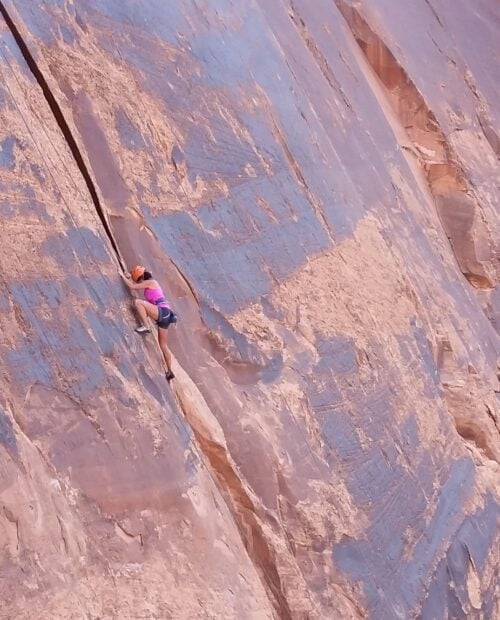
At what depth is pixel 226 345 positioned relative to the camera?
4.30m

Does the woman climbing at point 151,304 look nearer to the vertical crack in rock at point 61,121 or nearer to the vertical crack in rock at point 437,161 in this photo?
the vertical crack in rock at point 61,121

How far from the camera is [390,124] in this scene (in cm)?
746

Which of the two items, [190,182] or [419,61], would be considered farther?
[419,61]

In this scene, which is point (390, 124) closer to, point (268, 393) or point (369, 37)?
point (369, 37)

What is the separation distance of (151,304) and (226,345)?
26.2 inches

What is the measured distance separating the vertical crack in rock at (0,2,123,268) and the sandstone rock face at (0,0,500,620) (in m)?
0.01

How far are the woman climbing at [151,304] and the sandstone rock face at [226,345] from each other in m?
0.09

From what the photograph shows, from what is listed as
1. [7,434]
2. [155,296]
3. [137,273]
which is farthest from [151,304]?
[7,434]

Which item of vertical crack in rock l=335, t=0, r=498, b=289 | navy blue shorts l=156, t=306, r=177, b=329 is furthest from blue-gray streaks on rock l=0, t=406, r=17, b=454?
vertical crack in rock l=335, t=0, r=498, b=289

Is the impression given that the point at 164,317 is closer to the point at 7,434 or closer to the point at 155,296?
the point at 155,296

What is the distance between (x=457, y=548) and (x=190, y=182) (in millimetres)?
3026

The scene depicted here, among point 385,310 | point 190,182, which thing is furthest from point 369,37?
point 190,182

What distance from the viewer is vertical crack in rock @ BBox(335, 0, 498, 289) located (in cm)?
763

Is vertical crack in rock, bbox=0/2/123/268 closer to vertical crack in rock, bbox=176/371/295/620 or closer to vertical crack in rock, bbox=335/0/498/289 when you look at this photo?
vertical crack in rock, bbox=176/371/295/620
